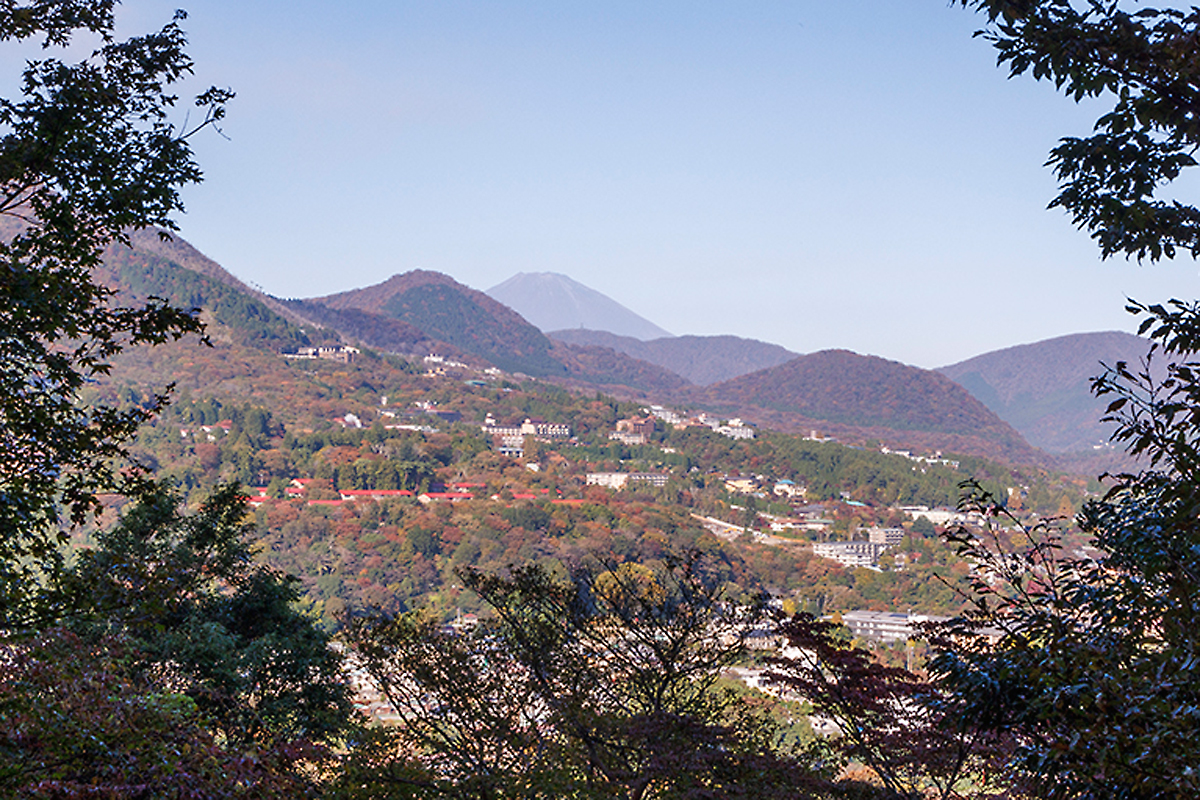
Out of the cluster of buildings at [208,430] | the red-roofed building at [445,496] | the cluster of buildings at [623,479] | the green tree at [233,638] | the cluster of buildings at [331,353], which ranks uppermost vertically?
the cluster of buildings at [331,353]

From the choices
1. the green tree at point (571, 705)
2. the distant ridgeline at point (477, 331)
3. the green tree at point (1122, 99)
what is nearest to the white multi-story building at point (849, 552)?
the green tree at point (571, 705)

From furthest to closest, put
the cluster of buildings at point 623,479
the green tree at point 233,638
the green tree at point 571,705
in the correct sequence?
the cluster of buildings at point 623,479, the green tree at point 233,638, the green tree at point 571,705

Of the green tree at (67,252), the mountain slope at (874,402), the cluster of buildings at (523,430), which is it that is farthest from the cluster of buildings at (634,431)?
the green tree at (67,252)

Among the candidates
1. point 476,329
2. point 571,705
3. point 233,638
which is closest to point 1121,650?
point 571,705

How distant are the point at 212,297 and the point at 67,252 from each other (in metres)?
116

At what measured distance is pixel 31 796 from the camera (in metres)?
3.47

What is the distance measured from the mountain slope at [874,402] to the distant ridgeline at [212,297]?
7100cm

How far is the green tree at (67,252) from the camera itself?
4699mm

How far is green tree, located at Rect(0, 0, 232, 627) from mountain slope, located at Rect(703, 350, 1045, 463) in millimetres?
120348

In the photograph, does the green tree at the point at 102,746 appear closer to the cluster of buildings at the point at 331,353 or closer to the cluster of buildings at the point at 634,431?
the cluster of buildings at the point at 634,431

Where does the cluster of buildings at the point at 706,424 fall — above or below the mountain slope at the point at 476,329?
below

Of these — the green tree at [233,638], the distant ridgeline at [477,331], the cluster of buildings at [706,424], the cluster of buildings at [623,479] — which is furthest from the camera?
the distant ridgeline at [477,331]

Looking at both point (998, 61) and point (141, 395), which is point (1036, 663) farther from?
point (141, 395)

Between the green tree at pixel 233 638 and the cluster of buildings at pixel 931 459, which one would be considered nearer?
the green tree at pixel 233 638
